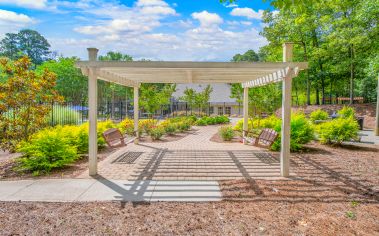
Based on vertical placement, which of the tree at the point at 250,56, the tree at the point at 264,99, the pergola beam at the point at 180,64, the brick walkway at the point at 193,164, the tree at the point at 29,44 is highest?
the tree at the point at 29,44

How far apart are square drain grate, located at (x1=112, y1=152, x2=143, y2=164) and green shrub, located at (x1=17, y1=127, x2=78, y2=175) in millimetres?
1423

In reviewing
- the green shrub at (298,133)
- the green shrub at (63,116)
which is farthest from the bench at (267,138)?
the green shrub at (63,116)

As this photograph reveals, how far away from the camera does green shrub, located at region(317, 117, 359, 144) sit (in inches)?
Answer: 408

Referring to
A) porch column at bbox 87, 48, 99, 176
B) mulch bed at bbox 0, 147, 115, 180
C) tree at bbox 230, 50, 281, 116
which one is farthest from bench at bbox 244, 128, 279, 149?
tree at bbox 230, 50, 281, 116

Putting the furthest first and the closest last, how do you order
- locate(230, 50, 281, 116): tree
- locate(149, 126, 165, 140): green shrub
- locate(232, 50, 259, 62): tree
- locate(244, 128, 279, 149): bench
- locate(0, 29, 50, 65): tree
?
locate(0, 29, 50, 65): tree
locate(232, 50, 259, 62): tree
locate(230, 50, 281, 116): tree
locate(149, 126, 165, 140): green shrub
locate(244, 128, 279, 149): bench

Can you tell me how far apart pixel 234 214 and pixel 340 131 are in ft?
26.4

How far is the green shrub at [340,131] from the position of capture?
1035 cm

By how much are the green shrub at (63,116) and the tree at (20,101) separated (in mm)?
2977

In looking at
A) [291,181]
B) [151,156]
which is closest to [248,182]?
[291,181]

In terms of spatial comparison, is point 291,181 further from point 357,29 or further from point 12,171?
point 357,29

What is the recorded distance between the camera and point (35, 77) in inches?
333

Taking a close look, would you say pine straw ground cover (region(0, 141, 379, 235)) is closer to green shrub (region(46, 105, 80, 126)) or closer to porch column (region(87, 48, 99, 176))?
porch column (region(87, 48, 99, 176))

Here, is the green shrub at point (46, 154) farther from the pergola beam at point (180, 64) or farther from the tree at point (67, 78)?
the tree at point (67, 78)

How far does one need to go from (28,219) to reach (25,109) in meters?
5.24
